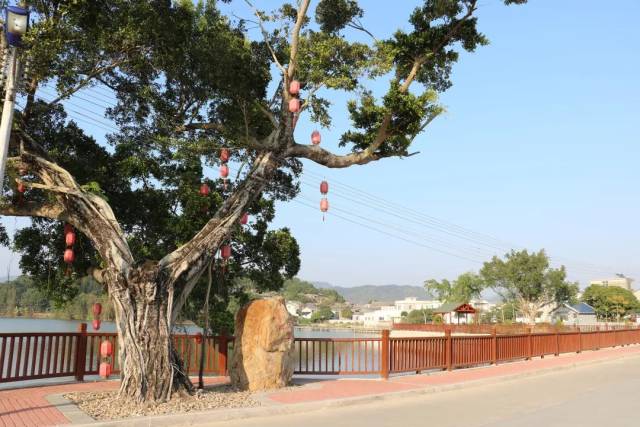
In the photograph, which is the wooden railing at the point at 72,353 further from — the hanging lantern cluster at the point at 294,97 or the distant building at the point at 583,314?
the distant building at the point at 583,314

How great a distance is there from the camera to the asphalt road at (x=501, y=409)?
26.0 ft

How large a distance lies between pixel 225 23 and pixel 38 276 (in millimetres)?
7059

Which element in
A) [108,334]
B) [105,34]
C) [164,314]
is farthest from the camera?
[108,334]

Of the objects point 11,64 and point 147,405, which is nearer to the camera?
point 11,64

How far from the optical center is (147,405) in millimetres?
8336

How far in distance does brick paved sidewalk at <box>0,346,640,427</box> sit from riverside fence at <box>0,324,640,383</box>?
404mm

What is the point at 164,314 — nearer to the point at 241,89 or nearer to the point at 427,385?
the point at 241,89

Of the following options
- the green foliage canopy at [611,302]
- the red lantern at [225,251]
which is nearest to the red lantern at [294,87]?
the red lantern at [225,251]

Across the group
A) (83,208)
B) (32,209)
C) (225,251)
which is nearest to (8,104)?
(83,208)

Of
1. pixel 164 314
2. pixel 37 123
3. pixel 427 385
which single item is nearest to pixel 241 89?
pixel 37 123

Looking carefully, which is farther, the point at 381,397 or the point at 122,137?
the point at 122,137

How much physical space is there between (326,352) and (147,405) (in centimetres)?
529

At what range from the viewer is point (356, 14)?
41.6 feet

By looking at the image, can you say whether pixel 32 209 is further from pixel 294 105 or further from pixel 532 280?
pixel 532 280
